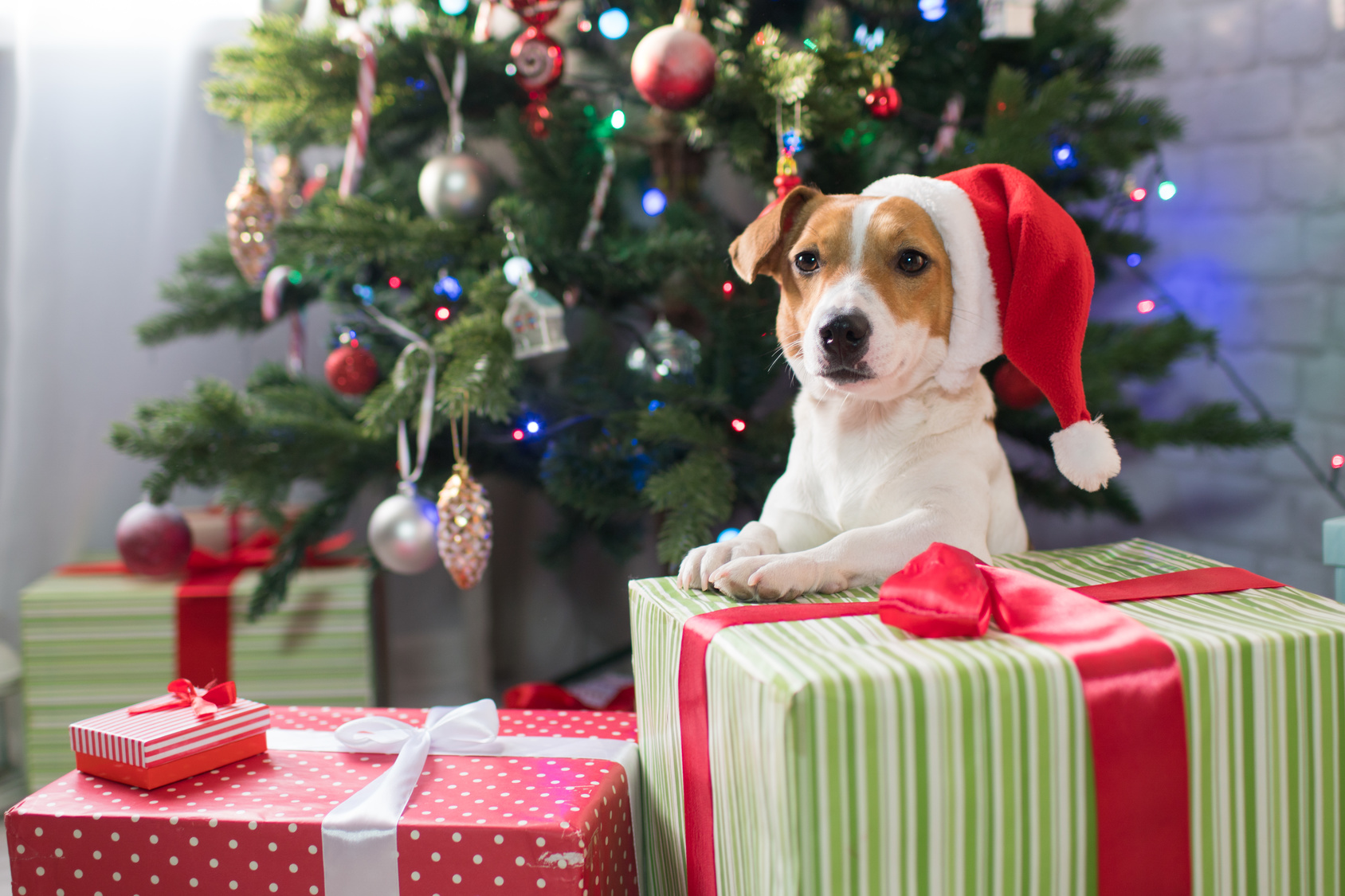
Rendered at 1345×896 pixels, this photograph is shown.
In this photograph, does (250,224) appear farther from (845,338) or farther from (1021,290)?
(1021,290)

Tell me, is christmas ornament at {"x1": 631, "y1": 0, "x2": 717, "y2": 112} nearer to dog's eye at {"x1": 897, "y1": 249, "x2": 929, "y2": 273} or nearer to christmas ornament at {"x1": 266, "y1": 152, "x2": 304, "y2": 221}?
dog's eye at {"x1": 897, "y1": 249, "x2": 929, "y2": 273}

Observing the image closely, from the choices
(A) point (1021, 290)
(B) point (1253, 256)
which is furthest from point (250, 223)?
(B) point (1253, 256)

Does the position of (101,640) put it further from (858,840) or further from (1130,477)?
(1130,477)

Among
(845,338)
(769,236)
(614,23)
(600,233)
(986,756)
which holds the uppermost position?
(614,23)

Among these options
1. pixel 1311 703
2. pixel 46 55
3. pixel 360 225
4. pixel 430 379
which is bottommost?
pixel 1311 703

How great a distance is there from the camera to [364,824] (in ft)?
2.32

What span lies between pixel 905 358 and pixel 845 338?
0.21 feet

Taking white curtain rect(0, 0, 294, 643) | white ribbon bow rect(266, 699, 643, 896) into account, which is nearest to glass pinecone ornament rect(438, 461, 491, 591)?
white ribbon bow rect(266, 699, 643, 896)

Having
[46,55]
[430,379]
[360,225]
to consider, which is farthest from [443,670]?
[46,55]

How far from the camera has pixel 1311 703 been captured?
0.62 meters

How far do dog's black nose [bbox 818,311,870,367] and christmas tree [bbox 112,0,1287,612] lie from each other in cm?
30

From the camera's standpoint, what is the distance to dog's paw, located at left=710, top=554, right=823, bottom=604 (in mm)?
741

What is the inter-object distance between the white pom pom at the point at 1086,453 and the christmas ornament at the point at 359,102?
956 mm

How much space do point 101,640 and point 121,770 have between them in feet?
2.21
